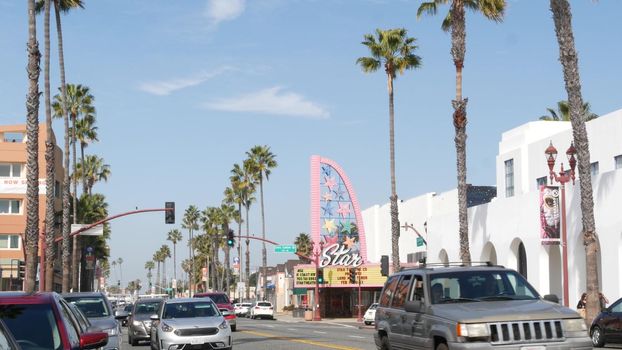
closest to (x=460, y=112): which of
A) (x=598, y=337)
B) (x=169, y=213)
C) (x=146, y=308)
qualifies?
(x=169, y=213)

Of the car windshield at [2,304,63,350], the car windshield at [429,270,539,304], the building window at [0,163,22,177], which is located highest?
the building window at [0,163,22,177]

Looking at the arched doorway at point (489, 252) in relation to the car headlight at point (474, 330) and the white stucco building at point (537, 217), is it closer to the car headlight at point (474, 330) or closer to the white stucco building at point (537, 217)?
the white stucco building at point (537, 217)

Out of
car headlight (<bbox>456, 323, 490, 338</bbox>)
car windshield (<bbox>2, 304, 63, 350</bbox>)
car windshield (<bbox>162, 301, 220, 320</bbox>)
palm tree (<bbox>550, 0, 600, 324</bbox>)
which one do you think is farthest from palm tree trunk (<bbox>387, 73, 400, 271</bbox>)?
car windshield (<bbox>2, 304, 63, 350</bbox>)

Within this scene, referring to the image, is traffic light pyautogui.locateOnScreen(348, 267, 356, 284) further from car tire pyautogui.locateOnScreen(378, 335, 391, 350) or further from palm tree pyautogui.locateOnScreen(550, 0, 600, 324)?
car tire pyautogui.locateOnScreen(378, 335, 391, 350)

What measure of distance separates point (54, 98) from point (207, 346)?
51637 millimetres

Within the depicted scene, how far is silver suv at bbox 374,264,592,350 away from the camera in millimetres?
11859

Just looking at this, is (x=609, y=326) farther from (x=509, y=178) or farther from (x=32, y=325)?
(x=509, y=178)

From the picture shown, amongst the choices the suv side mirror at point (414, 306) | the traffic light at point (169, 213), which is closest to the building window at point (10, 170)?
the traffic light at point (169, 213)

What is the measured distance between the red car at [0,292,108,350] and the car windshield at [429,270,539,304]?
539 cm

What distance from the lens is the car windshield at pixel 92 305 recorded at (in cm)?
2142

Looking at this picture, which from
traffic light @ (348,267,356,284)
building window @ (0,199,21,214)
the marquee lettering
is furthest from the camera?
the marquee lettering

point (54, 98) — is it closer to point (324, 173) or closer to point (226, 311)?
point (324, 173)

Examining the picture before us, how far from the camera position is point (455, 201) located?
267 ft

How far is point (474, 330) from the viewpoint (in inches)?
468
